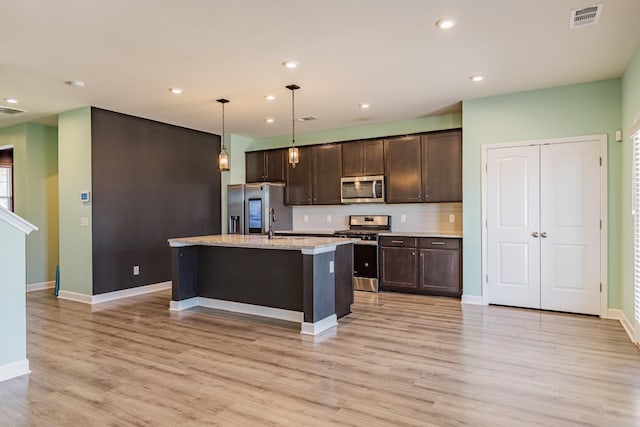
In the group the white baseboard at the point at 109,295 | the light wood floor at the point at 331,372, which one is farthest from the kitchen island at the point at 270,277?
the white baseboard at the point at 109,295

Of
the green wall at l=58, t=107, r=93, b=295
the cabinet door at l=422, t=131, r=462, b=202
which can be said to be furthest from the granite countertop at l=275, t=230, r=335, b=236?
the green wall at l=58, t=107, r=93, b=295

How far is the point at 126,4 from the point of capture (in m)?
2.81

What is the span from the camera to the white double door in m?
4.57

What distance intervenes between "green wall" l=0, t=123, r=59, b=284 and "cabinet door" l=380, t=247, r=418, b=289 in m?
5.43

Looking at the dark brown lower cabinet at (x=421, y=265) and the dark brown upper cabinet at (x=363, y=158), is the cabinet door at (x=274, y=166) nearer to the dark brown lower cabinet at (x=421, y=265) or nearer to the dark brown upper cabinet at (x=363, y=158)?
the dark brown upper cabinet at (x=363, y=158)

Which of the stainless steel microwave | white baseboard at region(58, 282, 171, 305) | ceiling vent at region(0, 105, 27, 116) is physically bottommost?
white baseboard at region(58, 282, 171, 305)

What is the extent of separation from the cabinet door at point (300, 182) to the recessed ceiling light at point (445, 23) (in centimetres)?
413

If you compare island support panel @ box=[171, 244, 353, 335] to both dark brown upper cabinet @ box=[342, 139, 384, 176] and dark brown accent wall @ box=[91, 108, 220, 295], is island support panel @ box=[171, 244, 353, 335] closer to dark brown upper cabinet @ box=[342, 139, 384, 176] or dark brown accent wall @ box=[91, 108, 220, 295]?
dark brown accent wall @ box=[91, 108, 220, 295]

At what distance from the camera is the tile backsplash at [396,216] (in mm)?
6113

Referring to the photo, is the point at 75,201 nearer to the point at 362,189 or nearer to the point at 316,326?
the point at 316,326

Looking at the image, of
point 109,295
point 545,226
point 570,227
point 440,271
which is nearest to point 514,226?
point 545,226

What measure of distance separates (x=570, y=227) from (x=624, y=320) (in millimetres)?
1099

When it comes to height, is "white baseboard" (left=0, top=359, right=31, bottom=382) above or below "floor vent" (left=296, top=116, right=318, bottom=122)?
below

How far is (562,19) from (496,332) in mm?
2823
